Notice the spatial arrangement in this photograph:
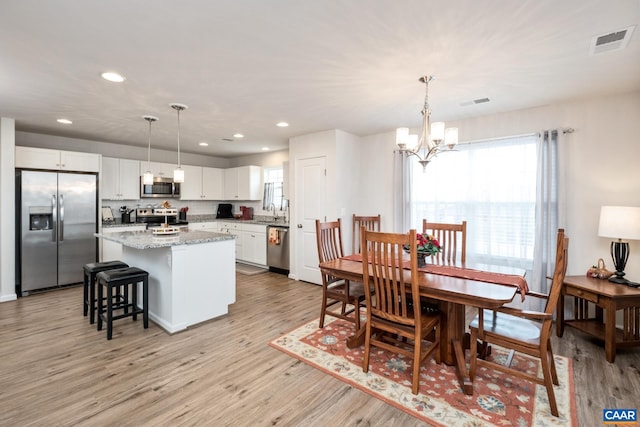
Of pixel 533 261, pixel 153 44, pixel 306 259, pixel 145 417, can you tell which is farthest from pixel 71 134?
pixel 533 261

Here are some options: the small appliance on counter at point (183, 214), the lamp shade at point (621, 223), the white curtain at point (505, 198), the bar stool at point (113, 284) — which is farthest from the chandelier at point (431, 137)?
the small appliance on counter at point (183, 214)

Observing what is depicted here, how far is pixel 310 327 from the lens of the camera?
10.6 feet

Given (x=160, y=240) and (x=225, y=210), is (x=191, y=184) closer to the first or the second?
(x=225, y=210)

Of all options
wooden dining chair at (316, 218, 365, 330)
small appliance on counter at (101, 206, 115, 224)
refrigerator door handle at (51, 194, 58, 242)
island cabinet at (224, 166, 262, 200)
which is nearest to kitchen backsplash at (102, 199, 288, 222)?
small appliance on counter at (101, 206, 115, 224)

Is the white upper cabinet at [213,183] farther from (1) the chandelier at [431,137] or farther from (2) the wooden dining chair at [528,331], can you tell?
(2) the wooden dining chair at [528,331]

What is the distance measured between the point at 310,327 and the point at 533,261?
2.70 metres

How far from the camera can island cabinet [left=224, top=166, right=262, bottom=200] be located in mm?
6609

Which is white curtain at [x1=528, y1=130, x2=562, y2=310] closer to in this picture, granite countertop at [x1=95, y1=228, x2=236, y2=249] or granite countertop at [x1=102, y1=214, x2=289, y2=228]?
granite countertop at [x1=95, y1=228, x2=236, y2=249]

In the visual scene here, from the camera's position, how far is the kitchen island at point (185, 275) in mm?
3062

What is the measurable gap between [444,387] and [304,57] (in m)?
2.71

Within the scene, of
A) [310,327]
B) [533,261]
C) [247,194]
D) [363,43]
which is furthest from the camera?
Result: [247,194]

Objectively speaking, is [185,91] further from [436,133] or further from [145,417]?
[145,417]

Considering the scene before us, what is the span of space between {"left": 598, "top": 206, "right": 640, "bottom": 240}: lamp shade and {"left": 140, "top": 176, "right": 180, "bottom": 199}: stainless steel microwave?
A: 6628 mm

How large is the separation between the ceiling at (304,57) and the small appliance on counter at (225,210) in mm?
3547
